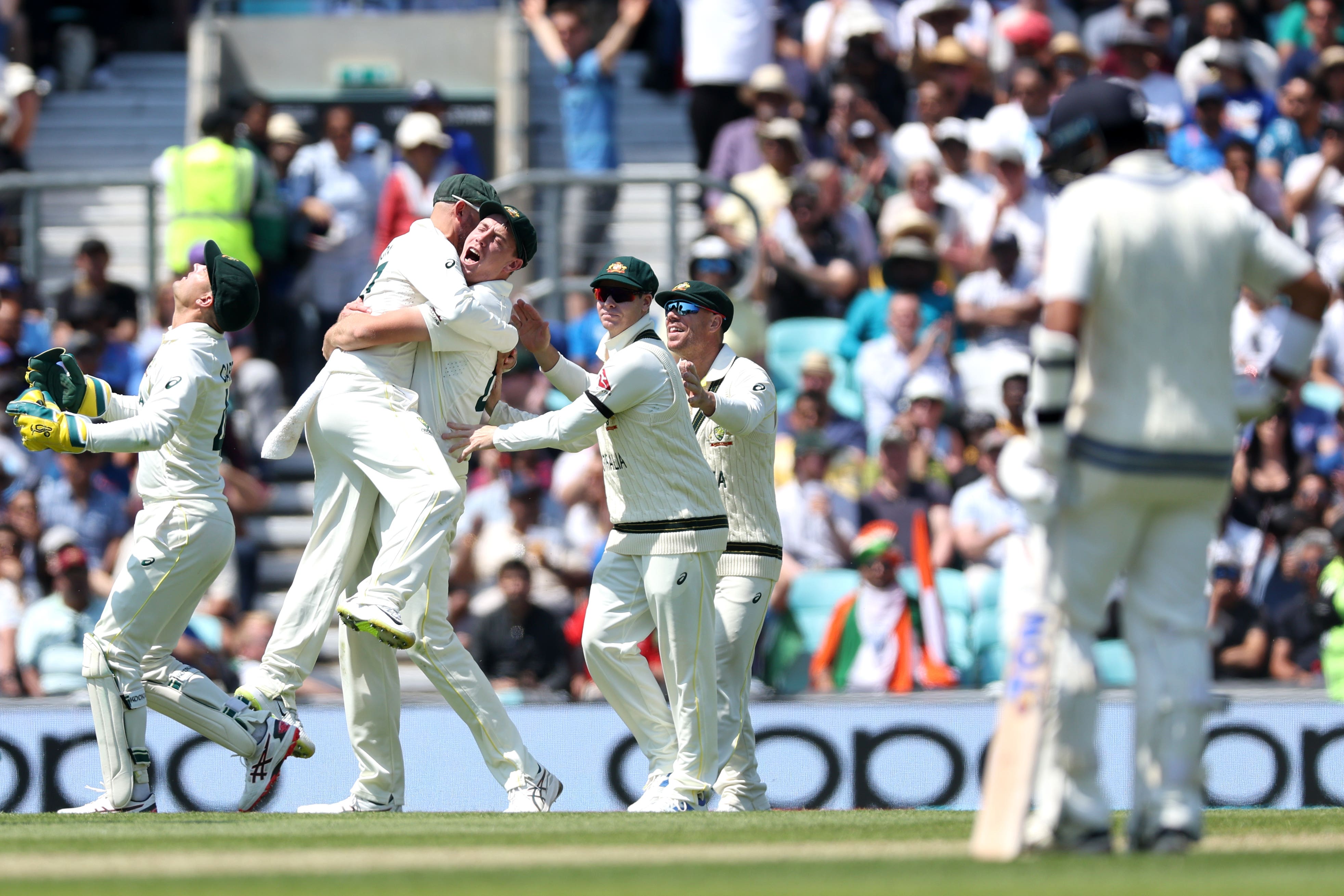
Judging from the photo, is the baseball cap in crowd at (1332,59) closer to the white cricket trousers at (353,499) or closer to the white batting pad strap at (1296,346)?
the white cricket trousers at (353,499)

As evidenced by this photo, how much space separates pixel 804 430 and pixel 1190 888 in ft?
27.0

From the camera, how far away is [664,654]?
762 centimetres

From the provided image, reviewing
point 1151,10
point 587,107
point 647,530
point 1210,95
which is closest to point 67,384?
point 647,530

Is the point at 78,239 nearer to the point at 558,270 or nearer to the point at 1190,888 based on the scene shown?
the point at 558,270

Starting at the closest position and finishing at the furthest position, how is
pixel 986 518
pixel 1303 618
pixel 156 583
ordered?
1. pixel 156 583
2. pixel 1303 618
3. pixel 986 518

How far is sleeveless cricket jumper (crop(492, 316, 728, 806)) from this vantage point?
24.8 feet

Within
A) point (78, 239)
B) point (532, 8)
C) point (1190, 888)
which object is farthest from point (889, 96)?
point (1190, 888)

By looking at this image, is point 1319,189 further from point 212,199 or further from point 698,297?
point 212,199

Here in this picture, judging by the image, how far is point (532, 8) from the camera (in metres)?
15.8

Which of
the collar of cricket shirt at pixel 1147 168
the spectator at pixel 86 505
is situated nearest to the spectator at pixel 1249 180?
the spectator at pixel 86 505

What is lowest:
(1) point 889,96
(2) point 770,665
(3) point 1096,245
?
(2) point 770,665

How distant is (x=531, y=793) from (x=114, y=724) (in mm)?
1690

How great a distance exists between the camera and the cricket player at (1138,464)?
521 cm

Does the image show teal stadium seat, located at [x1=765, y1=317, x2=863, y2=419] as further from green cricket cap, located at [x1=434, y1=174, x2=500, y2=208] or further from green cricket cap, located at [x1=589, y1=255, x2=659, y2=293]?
green cricket cap, located at [x1=434, y1=174, x2=500, y2=208]
